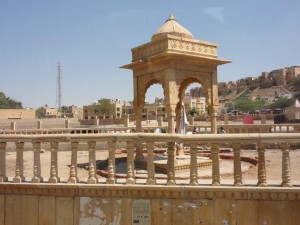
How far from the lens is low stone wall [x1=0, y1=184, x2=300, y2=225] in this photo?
187 inches

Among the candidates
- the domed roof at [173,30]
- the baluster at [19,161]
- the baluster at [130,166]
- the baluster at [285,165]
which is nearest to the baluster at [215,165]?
the baluster at [285,165]

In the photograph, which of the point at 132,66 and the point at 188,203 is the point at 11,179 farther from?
the point at 132,66

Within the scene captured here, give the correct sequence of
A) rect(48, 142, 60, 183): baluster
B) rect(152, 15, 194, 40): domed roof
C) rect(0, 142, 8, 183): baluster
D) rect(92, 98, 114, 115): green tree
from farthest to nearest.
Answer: rect(92, 98, 114, 115): green tree
rect(152, 15, 194, 40): domed roof
rect(0, 142, 8, 183): baluster
rect(48, 142, 60, 183): baluster

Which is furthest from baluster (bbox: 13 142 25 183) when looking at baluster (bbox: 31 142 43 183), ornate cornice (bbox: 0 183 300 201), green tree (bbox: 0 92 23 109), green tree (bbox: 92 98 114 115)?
green tree (bbox: 0 92 23 109)

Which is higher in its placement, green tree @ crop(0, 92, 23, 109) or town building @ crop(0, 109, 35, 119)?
green tree @ crop(0, 92, 23, 109)

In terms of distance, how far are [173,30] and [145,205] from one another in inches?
250

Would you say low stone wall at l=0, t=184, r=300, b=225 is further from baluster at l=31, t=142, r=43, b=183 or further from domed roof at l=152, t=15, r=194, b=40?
domed roof at l=152, t=15, r=194, b=40

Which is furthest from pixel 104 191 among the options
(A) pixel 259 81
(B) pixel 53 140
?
(A) pixel 259 81

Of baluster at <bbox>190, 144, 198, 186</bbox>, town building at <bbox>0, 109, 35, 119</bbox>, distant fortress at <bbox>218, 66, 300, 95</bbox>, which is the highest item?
distant fortress at <bbox>218, 66, 300, 95</bbox>

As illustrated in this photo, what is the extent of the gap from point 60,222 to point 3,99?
88.2 m

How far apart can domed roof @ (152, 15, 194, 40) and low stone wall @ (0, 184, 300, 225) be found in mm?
6026

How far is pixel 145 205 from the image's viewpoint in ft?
16.6

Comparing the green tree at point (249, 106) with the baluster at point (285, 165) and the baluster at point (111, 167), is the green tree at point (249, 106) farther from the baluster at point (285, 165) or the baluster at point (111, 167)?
the baluster at point (111, 167)

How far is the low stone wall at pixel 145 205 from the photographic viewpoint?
4.75m
